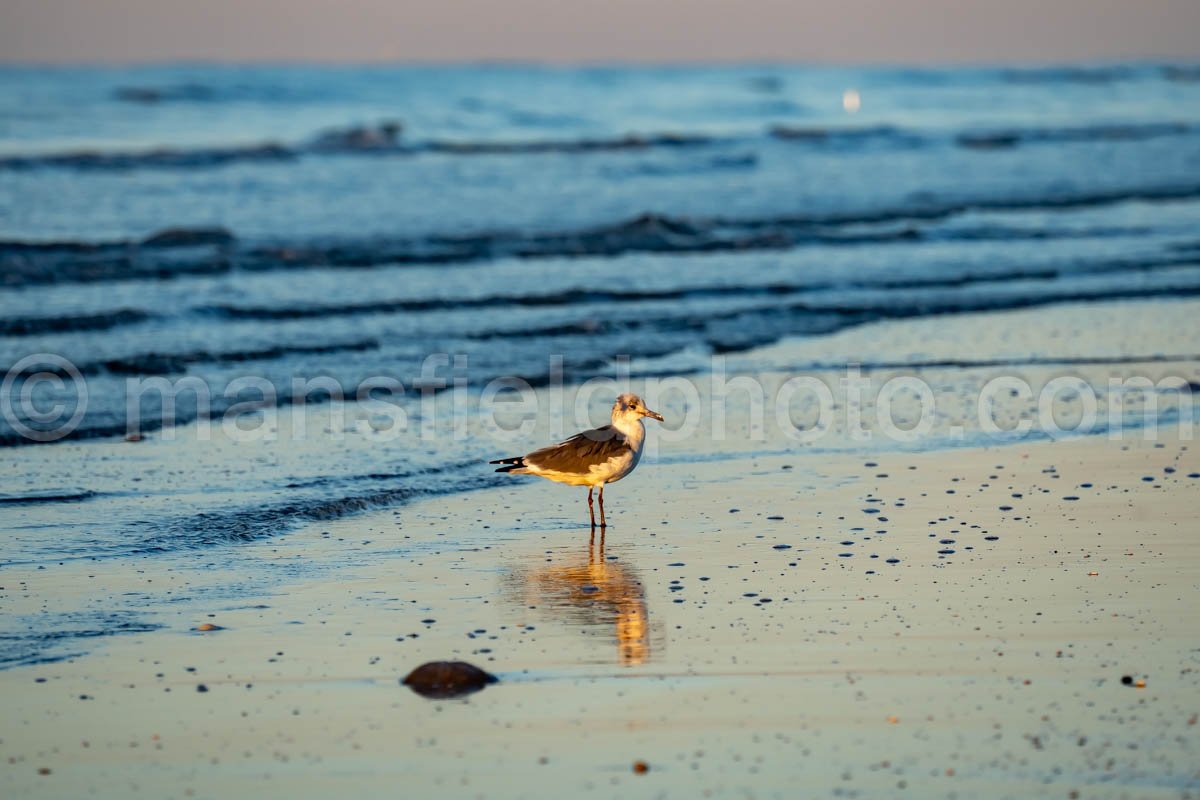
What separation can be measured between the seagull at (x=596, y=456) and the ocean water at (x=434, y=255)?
909mm

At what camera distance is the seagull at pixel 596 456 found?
25.6ft

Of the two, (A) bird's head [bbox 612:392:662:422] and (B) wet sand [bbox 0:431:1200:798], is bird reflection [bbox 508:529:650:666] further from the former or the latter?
(A) bird's head [bbox 612:392:662:422]

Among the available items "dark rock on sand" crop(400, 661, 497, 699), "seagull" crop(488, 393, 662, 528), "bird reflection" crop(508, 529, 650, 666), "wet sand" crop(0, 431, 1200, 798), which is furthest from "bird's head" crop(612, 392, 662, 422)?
"dark rock on sand" crop(400, 661, 497, 699)

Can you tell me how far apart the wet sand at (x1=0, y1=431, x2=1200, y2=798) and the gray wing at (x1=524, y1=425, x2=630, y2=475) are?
33cm

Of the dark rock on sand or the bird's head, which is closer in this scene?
the dark rock on sand

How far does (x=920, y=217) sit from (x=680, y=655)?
1963 centimetres

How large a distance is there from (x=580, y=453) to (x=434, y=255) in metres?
11.7

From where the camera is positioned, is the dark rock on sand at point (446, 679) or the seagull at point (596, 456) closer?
the dark rock on sand at point (446, 679)

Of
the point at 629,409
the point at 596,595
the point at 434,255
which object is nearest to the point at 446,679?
the point at 596,595

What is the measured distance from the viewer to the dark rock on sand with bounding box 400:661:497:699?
17.5ft

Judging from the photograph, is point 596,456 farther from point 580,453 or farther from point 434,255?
point 434,255

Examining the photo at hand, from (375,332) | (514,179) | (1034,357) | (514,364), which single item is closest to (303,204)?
(514,179)

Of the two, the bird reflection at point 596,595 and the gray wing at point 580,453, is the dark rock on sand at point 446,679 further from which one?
the gray wing at point 580,453

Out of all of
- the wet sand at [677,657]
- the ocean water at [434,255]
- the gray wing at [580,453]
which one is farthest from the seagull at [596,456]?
the ocean water at [434,255]
